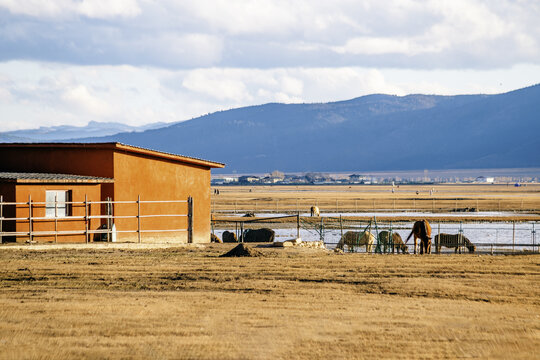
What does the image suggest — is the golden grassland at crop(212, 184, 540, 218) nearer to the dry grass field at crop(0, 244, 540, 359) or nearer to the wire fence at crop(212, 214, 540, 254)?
the wire fence at crop(212, 214, 540, 254)

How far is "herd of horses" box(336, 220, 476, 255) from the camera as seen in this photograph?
105 ft

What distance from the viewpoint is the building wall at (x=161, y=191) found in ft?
104

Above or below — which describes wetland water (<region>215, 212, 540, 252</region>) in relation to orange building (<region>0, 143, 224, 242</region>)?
below

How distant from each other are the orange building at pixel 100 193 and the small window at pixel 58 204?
4 cm

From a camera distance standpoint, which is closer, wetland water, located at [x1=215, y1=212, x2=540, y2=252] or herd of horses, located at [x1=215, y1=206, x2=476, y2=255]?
herd of horses, located at [x1=215, y1=206, x2=476, y2=255]

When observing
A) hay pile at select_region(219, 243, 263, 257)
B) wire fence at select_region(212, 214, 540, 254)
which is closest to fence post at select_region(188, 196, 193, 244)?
hay pile at select_region(219, 243, 263, 257)

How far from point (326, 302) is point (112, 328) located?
487cm

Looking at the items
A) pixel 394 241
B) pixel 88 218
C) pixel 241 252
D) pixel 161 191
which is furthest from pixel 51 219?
pixel 394 241

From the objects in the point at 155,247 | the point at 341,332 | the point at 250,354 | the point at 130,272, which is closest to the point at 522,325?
the point at 341,332

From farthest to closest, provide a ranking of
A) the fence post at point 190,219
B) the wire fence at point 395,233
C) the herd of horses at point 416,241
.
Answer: the wire fence at point 395,233
the fence post at point 190,219
the herd of horses at point 416,241

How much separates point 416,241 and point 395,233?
3730mm

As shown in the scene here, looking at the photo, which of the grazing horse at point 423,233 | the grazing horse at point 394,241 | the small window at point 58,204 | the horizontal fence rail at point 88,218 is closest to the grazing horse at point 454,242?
the grazing horse at point 394,241

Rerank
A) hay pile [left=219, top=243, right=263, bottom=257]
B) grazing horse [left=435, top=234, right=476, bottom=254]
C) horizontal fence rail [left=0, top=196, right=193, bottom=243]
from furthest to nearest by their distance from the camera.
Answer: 1. grazing horse [left=435, top=234, right=476, bottom=254]
2. horizontal fence rail [left=0, top=196, right=193, bottom=243]
3. hay pile [left=219, top=243, right=263, bottom=257]

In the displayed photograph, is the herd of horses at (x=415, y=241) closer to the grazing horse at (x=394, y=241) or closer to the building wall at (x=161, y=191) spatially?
the grazing horse at (x=394, y=241)
